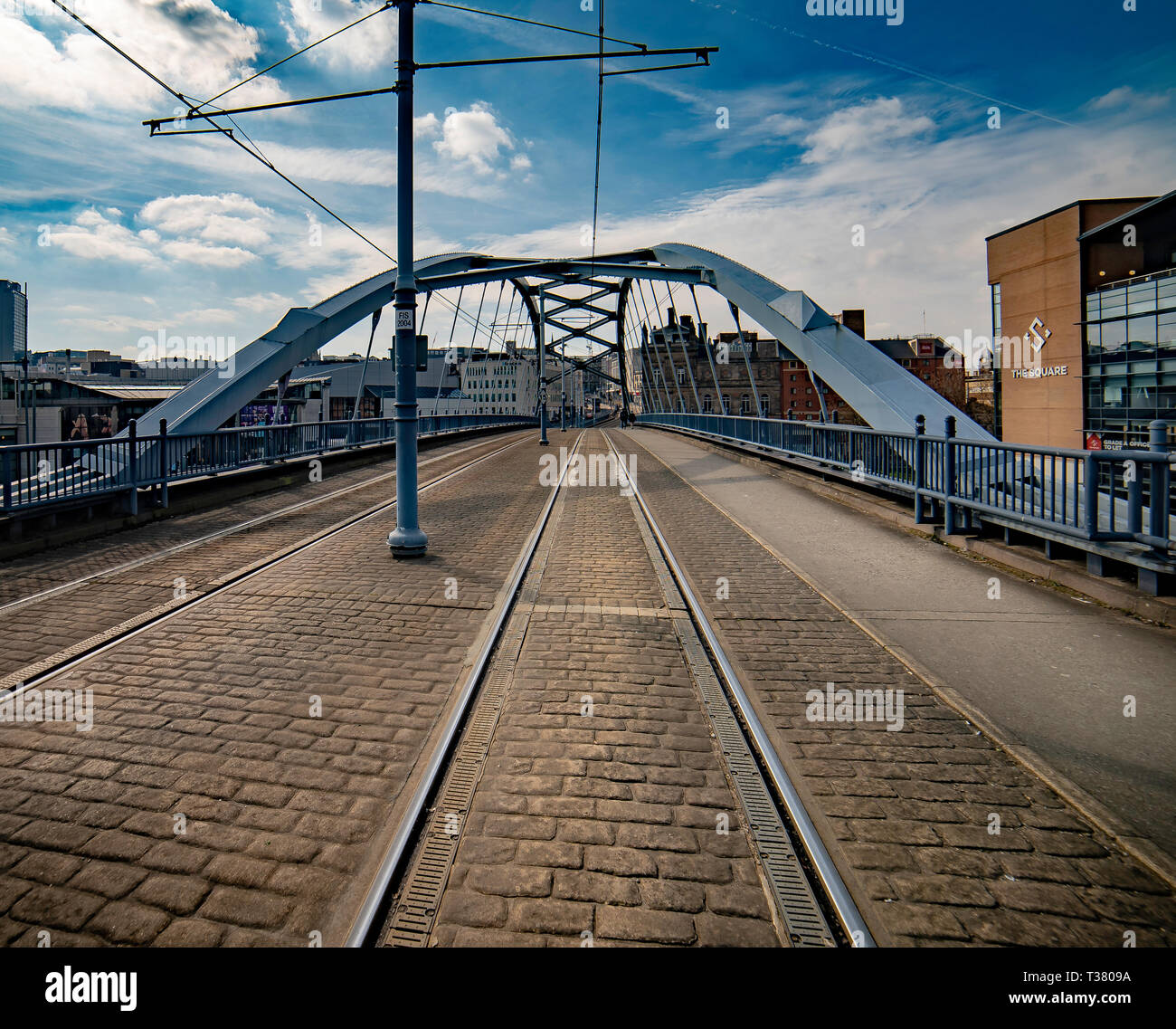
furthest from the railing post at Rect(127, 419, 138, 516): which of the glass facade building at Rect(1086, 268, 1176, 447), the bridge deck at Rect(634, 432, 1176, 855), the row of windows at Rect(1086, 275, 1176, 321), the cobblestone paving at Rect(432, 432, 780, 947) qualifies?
the row of windows at Rect(1086, 275, 1176, 321)

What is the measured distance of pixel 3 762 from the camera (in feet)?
11.7

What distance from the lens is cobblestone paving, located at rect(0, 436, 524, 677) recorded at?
5.66m

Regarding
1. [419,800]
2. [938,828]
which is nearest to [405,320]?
[419,800]

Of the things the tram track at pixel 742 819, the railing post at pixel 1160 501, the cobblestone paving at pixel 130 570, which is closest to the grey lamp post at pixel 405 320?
the cobblestone paving at pixel 130 570

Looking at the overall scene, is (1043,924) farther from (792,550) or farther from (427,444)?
Answer: (427,444)

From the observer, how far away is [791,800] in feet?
10.4

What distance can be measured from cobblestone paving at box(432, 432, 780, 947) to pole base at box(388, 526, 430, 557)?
354 centimetres

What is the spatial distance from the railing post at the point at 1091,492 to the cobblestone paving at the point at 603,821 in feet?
13.4

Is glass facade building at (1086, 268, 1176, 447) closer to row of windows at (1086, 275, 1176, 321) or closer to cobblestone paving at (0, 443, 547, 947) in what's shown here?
row of windows at (1086, 275, 1176, 321)

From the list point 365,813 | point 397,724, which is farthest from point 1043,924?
point 397,724

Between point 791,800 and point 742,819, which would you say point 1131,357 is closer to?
point 791,800

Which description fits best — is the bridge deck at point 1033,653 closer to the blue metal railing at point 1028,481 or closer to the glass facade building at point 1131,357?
the blue metal railing at point 1028,481
